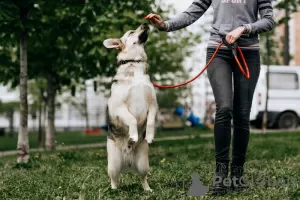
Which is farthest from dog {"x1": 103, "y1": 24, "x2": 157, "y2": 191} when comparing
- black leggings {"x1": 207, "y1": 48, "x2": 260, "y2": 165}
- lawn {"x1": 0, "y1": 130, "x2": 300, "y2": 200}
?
black leggings {"x1": 207, "y1": 48, "x2": 260, "y2": 165}

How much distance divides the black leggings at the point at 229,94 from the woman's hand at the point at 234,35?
0.29 metres

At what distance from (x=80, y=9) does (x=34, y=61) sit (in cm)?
452

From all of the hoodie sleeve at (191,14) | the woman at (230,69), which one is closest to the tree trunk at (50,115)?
the hoodie sleeve at (191,14)

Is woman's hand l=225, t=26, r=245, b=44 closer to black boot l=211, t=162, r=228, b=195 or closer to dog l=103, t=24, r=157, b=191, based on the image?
dog l=103, t=24, r=157, b=191

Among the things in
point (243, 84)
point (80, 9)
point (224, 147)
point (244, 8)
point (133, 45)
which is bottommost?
Answer: point (224, 147)

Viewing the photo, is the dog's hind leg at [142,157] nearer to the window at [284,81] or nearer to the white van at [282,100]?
the white van at [282,100]

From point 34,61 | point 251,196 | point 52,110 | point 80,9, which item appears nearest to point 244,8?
point 251,196

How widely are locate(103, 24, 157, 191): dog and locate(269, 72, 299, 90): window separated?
1561 cm

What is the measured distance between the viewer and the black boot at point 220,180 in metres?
4.66

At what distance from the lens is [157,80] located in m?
25.6

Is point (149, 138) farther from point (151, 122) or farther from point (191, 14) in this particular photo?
point (191, 14)

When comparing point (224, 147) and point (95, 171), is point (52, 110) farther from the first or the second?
point (224, 147)

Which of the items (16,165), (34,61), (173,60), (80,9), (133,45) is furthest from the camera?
(173,60)

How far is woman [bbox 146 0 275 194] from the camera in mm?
4711
